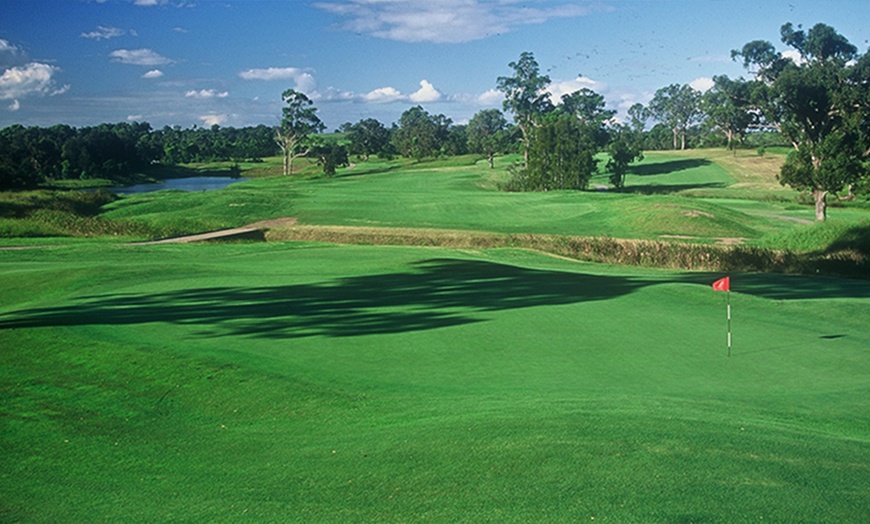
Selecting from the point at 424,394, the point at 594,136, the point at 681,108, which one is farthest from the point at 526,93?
the point at 424,394

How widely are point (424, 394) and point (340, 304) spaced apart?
7419mm

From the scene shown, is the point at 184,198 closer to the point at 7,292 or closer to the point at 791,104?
the point at 7,292

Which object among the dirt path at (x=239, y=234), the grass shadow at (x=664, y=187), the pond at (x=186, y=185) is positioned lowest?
the dirt path at (x=239, y=234)

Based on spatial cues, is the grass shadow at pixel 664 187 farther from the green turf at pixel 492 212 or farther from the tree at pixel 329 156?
the tree at pixel 329 156

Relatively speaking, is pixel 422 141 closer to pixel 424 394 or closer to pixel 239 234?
pixel 239 234

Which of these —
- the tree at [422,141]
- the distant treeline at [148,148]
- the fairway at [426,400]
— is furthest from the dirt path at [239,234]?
the tree at [422,141]

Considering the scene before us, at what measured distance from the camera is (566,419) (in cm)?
1036

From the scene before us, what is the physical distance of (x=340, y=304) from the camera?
63.9 ft

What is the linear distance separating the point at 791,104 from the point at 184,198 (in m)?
47.3

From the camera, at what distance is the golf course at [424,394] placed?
7.83m

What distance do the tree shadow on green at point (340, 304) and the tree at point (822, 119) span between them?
38.2 m

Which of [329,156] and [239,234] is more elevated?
[329,156]

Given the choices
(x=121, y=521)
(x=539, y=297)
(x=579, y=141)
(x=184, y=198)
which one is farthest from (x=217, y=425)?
(x=579, y=141)

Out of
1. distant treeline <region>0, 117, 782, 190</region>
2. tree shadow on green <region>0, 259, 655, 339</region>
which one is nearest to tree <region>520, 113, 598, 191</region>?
distant treeline <region>0, 117, 782, 190</region>
